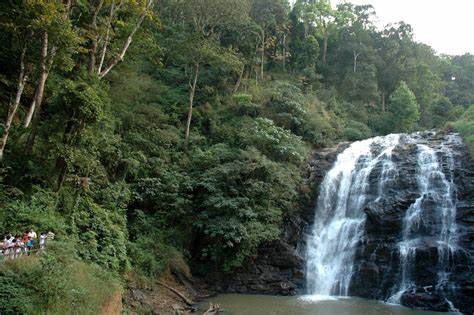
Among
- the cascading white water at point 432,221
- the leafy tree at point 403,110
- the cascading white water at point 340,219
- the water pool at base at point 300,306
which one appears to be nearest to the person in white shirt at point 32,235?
the water pool at base at point 300,306

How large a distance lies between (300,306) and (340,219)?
22.2 feet

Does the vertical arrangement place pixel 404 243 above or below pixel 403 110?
below

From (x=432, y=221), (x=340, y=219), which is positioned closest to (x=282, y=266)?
(x=340, y=219)

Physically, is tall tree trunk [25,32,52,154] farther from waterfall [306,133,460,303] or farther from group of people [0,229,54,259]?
waterfall [306,133,460,303]

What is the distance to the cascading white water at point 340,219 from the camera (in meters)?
19.6

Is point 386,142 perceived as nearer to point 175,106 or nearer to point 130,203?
point 175,106

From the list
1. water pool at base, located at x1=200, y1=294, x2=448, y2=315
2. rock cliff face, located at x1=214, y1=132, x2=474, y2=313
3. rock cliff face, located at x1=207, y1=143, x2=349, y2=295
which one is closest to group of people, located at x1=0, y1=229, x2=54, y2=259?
water pool at base, located at x1=200, y1=294, x2=448, y2=315

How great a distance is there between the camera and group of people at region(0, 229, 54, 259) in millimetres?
9898

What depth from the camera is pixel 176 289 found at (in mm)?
17438

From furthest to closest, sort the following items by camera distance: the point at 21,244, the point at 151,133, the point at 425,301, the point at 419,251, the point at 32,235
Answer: the point at 151,133 → the point at 419,251 → the point at 425,301 → the point at 32,235 → the point at 21,244

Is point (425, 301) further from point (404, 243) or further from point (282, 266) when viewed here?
point (282, 266)

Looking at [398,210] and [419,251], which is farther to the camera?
[398,210]

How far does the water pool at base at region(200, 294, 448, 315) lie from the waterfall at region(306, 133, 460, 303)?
1.39 metres

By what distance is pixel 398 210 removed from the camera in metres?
20.0
